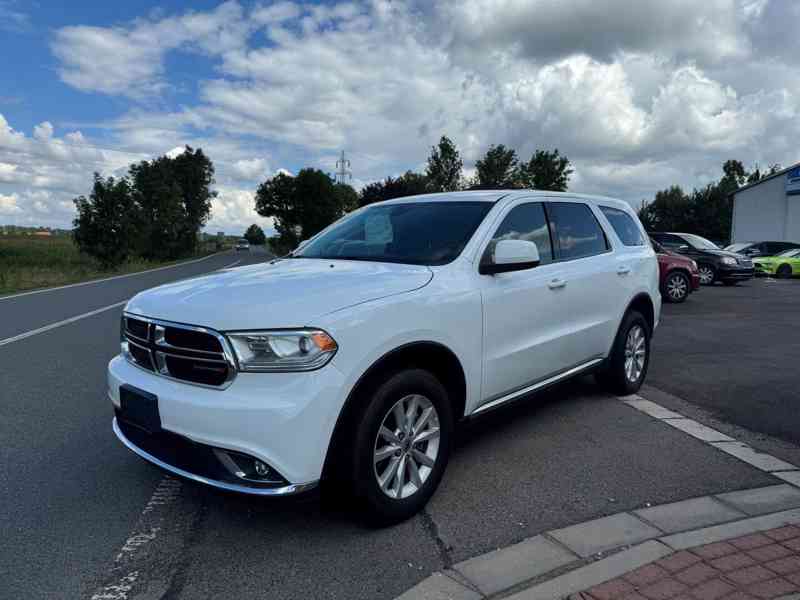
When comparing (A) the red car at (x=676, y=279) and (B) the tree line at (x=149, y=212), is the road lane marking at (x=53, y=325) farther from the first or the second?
(B) the tree line at (x=149, y=212)

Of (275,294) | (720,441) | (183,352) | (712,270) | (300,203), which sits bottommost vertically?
(720,441)

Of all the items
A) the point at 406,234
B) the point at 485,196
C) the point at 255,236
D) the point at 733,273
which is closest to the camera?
the point at 406,234

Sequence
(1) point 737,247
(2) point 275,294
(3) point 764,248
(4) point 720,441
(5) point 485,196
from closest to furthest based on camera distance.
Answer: (2) point 275,294 < (5) point 485,196 < (4) point 720,441 < (1) point 737,247 < (3) point 764,248

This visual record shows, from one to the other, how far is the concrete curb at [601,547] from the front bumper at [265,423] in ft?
2.43

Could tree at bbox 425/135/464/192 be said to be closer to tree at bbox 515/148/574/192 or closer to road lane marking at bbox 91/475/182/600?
tree at bbox 515/148/574/192

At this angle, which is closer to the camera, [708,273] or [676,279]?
[676,279]

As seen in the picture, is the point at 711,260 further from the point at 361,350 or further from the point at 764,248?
the point at 361,350

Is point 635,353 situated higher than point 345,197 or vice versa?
point 345,197

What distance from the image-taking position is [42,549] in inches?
114

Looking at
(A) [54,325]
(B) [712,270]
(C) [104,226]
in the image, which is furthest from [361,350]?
(C) [104,226]

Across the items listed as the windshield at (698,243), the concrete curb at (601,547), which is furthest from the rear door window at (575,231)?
the windshield at (698,243)

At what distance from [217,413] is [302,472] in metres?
0.46

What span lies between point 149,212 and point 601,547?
199ft

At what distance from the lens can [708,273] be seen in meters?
18.8
